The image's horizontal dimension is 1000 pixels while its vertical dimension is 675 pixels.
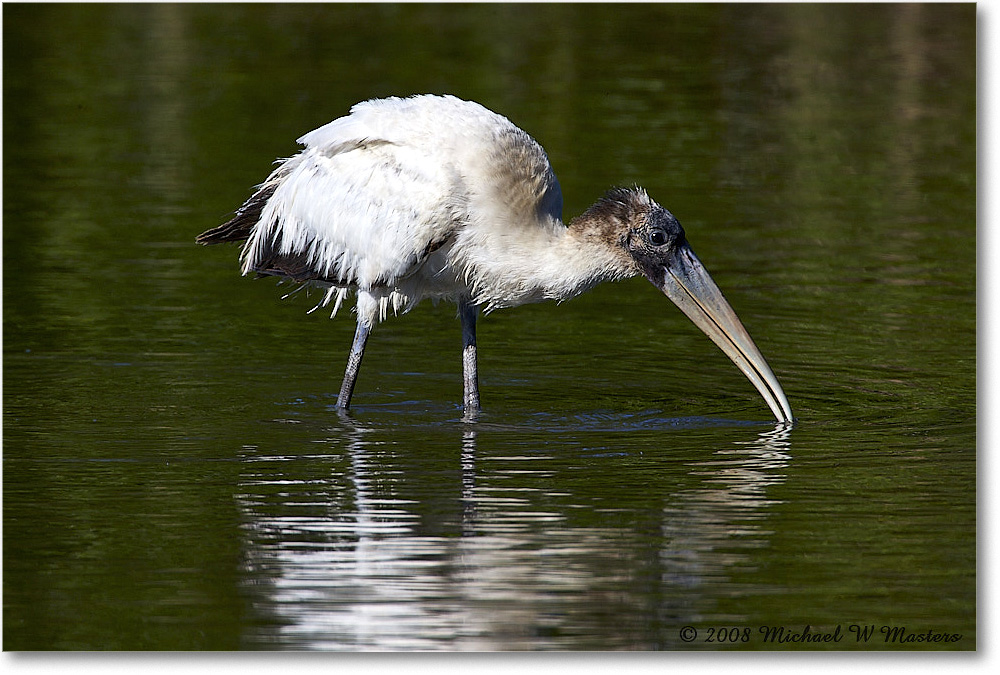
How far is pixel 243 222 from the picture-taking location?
1091 cm

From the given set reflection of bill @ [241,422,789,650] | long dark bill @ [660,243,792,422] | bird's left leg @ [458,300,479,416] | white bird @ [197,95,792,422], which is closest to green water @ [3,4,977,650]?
reflection of bill @ [241,422,789,650]

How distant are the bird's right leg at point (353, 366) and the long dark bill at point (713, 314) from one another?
5.65 ft

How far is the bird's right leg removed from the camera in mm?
10219

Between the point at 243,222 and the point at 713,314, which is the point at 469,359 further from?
the point at 243,222

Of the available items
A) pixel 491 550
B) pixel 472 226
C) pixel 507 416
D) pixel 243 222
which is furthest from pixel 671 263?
pixel 243 222

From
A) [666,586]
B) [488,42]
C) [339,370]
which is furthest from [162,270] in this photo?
[488,42]

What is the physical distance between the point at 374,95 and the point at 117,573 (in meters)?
14.9

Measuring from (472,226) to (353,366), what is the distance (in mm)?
1221

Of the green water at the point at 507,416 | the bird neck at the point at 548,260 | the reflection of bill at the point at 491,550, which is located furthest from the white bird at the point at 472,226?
the reflection of bill at the point at 491,550

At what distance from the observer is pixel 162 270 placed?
14.2 meters

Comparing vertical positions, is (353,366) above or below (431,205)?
below

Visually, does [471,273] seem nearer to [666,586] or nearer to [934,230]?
[666,586]

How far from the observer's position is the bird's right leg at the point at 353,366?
10.2m

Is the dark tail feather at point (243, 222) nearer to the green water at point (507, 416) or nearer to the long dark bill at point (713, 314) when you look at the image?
the green water at point (507, 416)
